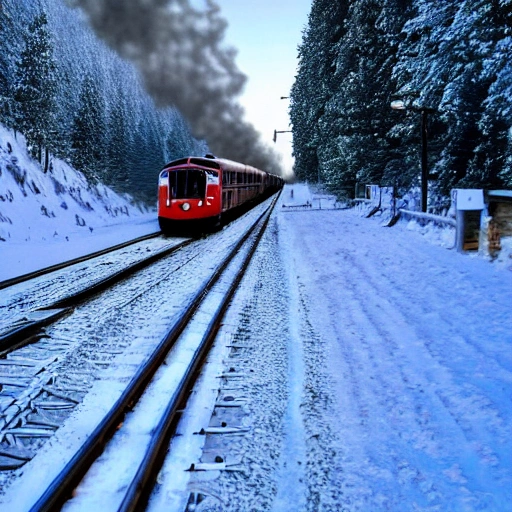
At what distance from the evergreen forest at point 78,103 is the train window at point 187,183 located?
12.1m

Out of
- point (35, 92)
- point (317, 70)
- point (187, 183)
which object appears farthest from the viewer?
point (317, 70)

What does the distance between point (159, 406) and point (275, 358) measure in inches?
59.8

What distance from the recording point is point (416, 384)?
407cm

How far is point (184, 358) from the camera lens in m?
4.64

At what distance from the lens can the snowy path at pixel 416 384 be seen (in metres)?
2.77

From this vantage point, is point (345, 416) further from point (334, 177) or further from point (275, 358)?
point (334, 177)

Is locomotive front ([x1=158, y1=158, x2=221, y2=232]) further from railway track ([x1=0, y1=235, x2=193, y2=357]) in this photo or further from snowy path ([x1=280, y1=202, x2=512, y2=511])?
snowy path ([x1=280, y1=202, x2=512, y2=511])

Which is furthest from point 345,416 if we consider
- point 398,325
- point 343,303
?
point 343,303

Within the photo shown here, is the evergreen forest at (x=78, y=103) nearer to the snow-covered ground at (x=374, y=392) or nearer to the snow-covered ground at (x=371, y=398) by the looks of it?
the snow-covered ground at (x=374, y=392)

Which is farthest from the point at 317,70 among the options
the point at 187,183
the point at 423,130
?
the point at 187,183

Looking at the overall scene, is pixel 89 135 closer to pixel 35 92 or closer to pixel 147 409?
pixel 35 92

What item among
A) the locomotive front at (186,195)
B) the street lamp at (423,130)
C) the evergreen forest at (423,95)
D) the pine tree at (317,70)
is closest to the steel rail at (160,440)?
the locomotive front at (186,195)

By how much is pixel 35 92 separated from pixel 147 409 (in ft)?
87.9

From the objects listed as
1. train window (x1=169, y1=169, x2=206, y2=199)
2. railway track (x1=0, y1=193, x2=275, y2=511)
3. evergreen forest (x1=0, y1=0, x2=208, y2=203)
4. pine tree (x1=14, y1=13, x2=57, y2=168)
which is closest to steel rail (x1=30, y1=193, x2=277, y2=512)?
railway track (x1=0, y1=193, x2=275, y2=511)
